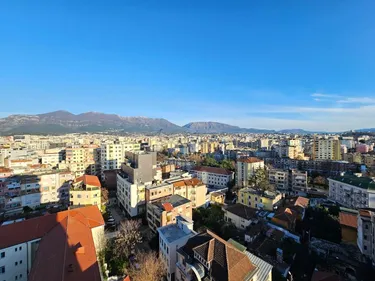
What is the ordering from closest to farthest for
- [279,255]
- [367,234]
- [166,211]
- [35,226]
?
1. [35,226]
2. [279,255]
3. [367,234]
4. [166,211]

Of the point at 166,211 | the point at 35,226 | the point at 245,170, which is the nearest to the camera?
the point at 35,226

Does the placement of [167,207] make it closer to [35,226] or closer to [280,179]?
[35,226]

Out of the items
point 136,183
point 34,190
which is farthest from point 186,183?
point 34,190

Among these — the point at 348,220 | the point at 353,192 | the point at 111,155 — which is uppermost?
the point at 111,155

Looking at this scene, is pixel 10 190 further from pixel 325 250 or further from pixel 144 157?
pixel 325 250

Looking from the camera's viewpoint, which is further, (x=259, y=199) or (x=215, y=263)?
(x=259, y=199)

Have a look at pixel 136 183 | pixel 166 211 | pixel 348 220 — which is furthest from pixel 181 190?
pixel 348 220

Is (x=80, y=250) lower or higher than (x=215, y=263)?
lower

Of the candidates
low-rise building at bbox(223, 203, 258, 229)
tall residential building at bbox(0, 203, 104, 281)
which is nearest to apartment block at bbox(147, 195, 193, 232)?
low-rise building at bbox(223, 203, 258, 229)
